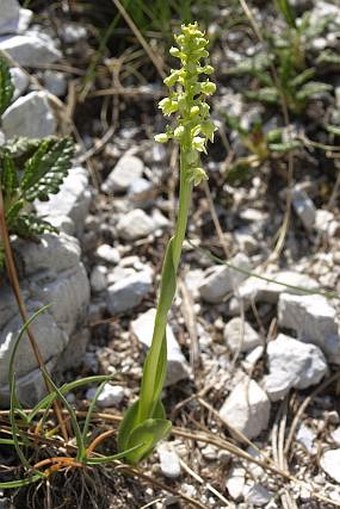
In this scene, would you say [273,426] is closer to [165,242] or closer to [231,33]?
[165,242]

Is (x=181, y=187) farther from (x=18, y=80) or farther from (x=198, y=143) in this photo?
(x=18, y=80)

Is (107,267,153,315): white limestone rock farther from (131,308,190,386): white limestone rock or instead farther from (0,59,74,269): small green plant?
(0,59,74,269): small green plant

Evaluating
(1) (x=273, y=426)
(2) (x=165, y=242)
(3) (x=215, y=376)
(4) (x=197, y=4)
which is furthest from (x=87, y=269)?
(4) (x=197, y=4)

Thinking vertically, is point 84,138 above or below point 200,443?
above

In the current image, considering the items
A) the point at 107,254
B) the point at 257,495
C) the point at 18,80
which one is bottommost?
the point at 257,495

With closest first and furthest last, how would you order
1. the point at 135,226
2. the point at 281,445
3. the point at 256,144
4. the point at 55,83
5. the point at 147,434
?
the point at 147,434, the point at 281,445, the point at 135,226, the point at 256,144, the point at 55,83

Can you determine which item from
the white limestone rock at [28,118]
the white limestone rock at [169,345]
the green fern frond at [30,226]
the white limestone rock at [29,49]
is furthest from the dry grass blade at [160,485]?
the white limestone rock at [29,49]

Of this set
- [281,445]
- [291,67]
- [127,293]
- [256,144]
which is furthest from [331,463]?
[291,67]
